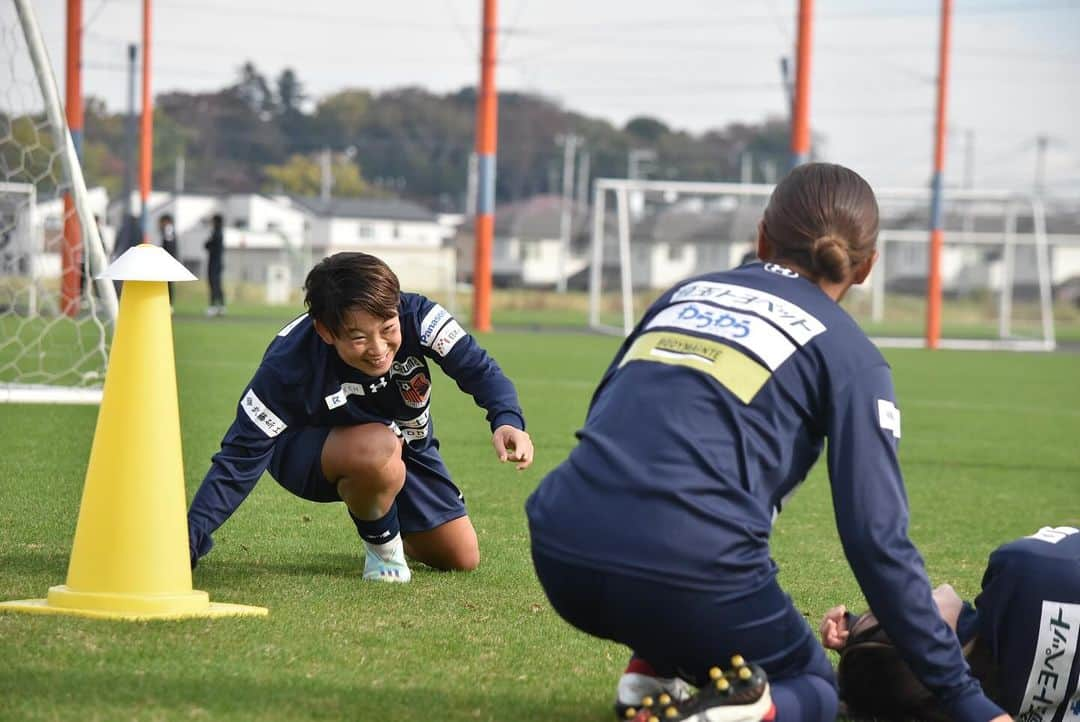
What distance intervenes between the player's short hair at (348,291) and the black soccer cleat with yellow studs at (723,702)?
5.64ft

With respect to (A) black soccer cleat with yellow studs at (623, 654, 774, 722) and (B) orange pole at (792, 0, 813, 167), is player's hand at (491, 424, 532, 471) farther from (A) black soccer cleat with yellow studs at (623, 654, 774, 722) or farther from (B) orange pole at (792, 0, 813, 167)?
(B) orange pole at (792, 0, 813, 167)

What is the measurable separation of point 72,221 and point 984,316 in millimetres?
41529

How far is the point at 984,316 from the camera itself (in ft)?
160

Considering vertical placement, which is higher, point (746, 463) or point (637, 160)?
point (637, 160)

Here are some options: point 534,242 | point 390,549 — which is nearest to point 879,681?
point 390,549

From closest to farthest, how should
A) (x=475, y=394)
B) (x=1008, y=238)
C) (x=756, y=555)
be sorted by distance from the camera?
(x=756, y=555) → (x=475, y=394) → (x=1008, y=238)

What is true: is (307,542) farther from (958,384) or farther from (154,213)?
(154,213)

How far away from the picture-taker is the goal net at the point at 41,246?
9.27 m

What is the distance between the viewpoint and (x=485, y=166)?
26.5 metres

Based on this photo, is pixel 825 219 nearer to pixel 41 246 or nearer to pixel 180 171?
pixel 41 246

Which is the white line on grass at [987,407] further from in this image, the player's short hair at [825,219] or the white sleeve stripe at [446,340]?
the player's short hair at [825,219]

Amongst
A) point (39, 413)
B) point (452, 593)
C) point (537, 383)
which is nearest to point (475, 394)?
point (452, 593)

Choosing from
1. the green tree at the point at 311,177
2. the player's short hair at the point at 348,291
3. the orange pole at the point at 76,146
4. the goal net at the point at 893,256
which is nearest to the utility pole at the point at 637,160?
the goal net at the point at 893,256

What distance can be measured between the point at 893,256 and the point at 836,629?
71.0 metres
